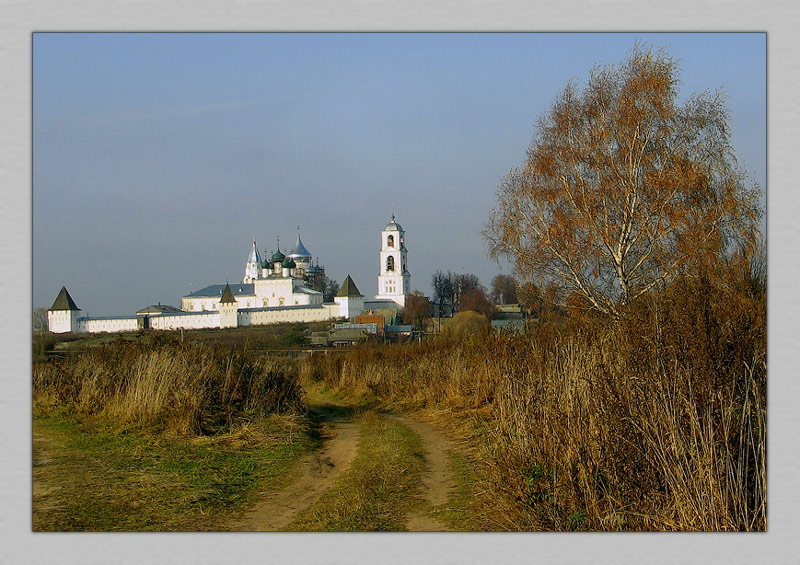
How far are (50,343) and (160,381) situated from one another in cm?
600

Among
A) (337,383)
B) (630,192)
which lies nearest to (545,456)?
(630,192)

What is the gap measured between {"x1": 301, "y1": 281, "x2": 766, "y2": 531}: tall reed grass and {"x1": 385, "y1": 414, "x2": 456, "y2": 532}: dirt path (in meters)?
0.46

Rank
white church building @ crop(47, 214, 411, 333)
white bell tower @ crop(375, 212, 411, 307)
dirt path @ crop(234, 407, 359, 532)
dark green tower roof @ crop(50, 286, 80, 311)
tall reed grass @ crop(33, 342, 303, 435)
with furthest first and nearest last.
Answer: white bell tower @ crop(375, 212, 411, 307) < white church building @ crop(47, 214, 411, 333) < tall reed grass @ crop(33, 342, 303, 435) < dark green tower roof @ crop(50, 286, 80, 311) < dirt path @ crop(234, 407, 359, 532)

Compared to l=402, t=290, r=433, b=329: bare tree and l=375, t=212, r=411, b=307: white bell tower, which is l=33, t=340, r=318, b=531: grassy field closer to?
l=402, t=290, r=433, b=329: bare tree

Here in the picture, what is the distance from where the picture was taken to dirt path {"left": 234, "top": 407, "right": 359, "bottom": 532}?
648cm

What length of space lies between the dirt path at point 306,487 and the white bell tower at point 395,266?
84.3 meters

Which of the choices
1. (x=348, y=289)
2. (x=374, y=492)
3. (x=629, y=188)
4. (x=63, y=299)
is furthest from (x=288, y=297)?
(x=374, y=492)

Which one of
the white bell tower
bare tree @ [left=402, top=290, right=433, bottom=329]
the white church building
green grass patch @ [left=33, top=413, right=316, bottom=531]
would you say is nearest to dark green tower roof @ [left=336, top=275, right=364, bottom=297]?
the white church building

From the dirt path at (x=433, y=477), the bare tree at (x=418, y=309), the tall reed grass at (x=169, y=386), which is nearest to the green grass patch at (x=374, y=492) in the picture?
the dirt path at (x=433, y=477)

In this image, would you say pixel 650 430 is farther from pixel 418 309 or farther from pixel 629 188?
pixel 418 309

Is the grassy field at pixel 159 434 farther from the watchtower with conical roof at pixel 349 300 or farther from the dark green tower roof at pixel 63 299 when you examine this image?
the watchtower with conical roof at pixel 349 300

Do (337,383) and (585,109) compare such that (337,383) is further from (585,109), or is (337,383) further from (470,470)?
(470,470)

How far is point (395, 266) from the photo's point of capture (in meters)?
96.7

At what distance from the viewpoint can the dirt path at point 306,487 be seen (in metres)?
6.48
